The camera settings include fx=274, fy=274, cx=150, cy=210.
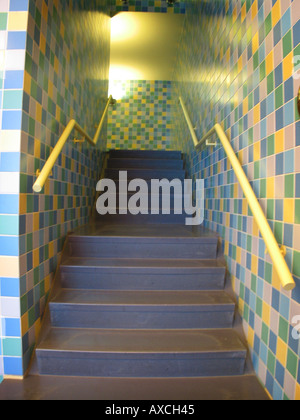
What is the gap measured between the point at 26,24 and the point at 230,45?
1.39 metres

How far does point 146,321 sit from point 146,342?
0.51 feet

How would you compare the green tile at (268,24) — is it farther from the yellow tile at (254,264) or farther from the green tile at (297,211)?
the yellow tile at (254,264)

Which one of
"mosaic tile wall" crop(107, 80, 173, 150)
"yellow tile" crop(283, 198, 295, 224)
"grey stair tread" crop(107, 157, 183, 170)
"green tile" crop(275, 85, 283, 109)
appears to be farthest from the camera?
"mosaic tile wall" crop(107, 80, 173, 150)

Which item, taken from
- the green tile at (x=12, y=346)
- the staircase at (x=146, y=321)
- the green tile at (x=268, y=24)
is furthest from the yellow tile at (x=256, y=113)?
the green tile at (x=12, y=346)

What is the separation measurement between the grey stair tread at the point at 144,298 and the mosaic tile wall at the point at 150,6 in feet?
14.2

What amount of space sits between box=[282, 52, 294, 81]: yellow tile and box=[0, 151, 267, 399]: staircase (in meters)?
1.24

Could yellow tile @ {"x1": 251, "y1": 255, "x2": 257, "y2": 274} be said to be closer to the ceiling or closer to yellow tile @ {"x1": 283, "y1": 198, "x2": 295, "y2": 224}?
yellow tile @ {"x1": 283, "y1": 198, "x2": 295, "y2": 224}

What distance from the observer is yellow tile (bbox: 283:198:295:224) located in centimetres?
119

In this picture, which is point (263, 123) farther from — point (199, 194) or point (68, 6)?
point (68, 6)

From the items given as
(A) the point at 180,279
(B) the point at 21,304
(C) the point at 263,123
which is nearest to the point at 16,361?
(B) the point at 21,304

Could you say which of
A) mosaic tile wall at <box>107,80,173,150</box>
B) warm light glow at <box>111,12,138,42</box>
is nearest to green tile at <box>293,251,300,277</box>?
warm light glow at <box>111,12,138,42</box>

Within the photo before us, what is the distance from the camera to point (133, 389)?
1.40 metres

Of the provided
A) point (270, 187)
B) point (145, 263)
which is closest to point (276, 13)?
point (270, 187)

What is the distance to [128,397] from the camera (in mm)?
1336
